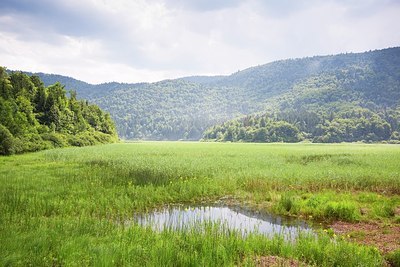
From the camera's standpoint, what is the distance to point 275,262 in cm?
847

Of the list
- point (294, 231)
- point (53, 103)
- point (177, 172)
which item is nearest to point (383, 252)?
point (294, 231)

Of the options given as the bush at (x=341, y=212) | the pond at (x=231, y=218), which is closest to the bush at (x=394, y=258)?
the pond at (x=231, y=218)

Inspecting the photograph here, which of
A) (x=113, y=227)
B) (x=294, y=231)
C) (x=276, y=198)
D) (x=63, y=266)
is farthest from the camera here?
(x=276, y=198)

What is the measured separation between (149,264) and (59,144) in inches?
2506

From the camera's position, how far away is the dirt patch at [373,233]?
36.3ft

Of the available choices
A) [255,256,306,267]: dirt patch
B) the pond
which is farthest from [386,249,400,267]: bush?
the pond

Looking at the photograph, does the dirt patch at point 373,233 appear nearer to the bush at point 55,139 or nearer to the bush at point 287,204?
the bush at point 287,204

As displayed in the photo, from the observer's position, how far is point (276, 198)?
722 inches

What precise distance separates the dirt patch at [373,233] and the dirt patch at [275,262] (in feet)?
12.4

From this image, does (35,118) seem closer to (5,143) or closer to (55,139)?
(55,139)

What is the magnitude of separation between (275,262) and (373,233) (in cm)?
665

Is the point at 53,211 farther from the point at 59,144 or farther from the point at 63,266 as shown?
the point at 59,144

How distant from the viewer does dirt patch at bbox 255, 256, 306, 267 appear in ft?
27.3

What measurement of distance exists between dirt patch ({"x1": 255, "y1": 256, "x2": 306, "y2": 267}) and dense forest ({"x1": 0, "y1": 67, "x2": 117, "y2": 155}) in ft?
141
